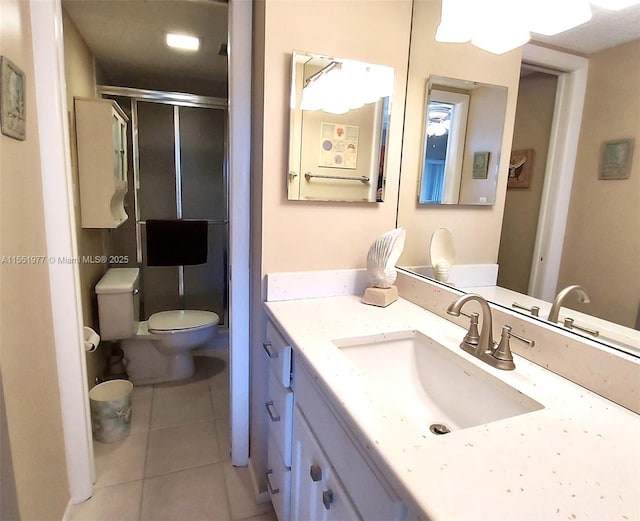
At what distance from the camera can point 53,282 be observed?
53.9 inches

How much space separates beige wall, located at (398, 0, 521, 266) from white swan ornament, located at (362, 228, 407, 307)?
0.51 feet

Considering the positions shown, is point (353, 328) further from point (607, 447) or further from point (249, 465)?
point (249, 465)

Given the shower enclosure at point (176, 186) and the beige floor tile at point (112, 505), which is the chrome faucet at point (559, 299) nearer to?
the beige floor tile at point (112, 505)

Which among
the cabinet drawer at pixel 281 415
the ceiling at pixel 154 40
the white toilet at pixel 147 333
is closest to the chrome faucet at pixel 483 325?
the cabinet drawer at pixel 281 415

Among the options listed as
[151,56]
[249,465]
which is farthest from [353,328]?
[151,56]

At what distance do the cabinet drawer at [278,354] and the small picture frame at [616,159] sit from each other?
0.91 meters

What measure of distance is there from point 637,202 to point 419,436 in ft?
2.17

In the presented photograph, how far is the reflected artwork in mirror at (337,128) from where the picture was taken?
4.35 feet

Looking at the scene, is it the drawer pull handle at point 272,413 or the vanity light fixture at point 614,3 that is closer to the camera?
A: the vanity light fixture at point 614,3

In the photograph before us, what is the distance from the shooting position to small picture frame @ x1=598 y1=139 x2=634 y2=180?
0.78 meters

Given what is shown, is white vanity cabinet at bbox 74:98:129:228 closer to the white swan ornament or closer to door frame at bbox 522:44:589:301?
the white swan ornament

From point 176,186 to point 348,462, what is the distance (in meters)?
2.83

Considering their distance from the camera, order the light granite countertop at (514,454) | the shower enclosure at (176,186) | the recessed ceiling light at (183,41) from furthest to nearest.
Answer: the shower enclosure at (176,186)
the recessed ceiling light at (183,41)
the light granite countertop at (514,454)

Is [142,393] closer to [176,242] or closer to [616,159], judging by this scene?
[176,242]
